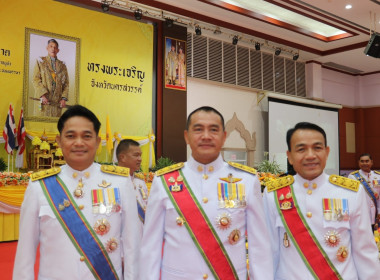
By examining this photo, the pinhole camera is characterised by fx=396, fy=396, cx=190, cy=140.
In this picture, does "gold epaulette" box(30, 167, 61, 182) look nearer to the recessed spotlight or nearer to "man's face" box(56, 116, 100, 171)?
"man's face" box(56, 116, 100, 171)

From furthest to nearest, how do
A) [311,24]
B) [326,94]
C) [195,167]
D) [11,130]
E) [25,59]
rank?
[326,94], [311,24], [25,59], [11,130], [195,167]

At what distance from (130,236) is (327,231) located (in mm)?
907

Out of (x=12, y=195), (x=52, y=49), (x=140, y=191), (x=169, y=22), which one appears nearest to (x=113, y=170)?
(x=140, y=191)

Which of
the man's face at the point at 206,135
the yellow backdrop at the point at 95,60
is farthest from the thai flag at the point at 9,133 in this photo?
the man's face at the point at 206,135

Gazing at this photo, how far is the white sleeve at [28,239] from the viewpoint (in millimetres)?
1697

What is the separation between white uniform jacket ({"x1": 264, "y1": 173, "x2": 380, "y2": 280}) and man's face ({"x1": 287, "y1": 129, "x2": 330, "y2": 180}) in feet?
0.24

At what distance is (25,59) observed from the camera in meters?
7.33

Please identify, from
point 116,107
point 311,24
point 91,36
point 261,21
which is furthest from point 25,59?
point 311,24

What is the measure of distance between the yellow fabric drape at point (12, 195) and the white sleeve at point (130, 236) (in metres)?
4.26

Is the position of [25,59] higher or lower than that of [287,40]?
lower

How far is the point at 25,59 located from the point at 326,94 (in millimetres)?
9214

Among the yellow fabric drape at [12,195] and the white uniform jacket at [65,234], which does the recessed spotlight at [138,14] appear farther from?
the white uniform jacket at [65,234]

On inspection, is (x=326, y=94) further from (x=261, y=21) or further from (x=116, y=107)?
(x=116, y=107)

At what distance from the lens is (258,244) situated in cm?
173
